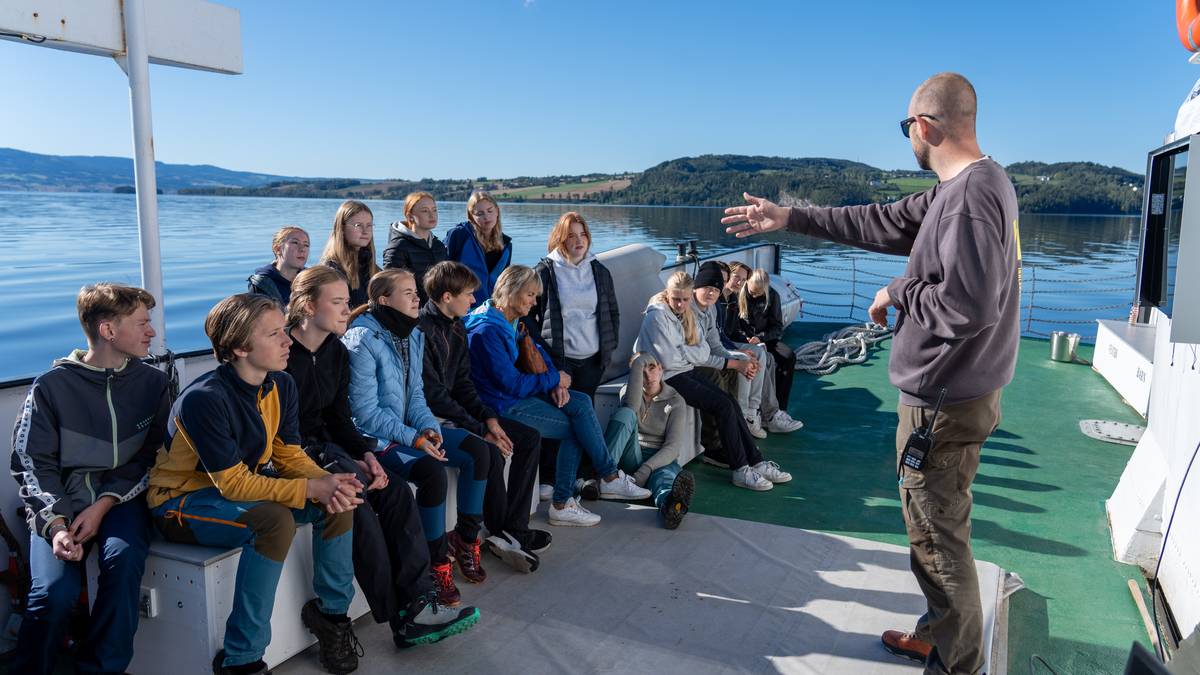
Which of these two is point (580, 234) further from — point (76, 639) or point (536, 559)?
point (76, 639)

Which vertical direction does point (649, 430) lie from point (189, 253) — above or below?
below

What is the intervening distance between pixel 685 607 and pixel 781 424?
92.4 inches

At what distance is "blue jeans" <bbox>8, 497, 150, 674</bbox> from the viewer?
1995 mm

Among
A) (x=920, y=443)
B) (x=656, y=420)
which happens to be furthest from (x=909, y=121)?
(x=656, y=420)

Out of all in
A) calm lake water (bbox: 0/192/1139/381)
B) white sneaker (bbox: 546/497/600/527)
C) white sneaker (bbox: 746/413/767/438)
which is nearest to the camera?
white sneaker (bbox: 546/497/600/527)

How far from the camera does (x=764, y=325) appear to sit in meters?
5.17

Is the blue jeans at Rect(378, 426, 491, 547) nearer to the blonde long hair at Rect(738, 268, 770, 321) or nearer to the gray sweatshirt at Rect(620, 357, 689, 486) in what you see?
the gray sweatshirt at Rect(620, 357, 689, 486)

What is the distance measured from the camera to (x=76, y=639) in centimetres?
229

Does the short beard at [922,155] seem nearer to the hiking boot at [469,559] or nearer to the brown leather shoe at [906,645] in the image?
the brown leather shoe at [906,645]

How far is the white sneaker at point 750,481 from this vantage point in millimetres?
3869

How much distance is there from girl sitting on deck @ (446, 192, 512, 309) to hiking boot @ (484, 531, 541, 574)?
145 cm

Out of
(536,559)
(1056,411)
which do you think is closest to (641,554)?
(536,559)

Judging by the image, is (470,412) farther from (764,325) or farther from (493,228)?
(764,325)

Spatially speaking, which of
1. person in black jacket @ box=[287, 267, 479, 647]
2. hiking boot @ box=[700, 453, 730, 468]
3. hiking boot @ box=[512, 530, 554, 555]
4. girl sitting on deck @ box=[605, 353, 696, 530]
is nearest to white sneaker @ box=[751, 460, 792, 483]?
hiking boot @ box=[700, 453, 730, 468]
